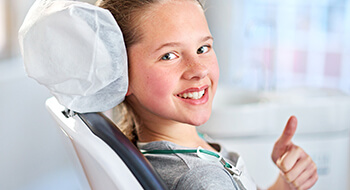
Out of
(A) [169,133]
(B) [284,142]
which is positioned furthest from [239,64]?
(A) [169,133]

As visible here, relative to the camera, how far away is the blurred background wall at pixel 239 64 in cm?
265

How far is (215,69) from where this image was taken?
995mm

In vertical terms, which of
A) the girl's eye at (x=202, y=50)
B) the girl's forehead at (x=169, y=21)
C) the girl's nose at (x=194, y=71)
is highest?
the girl's forehead at (x=169, y=21)

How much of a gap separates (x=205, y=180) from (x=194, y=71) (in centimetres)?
23

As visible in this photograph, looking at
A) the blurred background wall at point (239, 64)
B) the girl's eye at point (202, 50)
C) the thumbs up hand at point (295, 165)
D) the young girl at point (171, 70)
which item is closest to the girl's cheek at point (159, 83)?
the young girl at point (171, 70)

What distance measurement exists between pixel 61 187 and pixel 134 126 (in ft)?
5.87

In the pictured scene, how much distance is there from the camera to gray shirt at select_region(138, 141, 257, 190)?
0.81m

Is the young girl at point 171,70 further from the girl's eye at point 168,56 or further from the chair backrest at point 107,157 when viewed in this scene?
the chair backrest at point 107,157

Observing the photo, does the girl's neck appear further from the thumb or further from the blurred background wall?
the blurred background wall

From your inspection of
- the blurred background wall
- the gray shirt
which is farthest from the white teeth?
the blurred background wall

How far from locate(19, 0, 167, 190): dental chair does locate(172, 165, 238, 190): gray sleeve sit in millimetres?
56

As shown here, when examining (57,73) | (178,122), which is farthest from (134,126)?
(57,73)

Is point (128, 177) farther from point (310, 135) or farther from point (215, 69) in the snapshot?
point (310, 135)

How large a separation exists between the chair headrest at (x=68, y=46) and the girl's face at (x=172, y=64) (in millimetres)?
113
